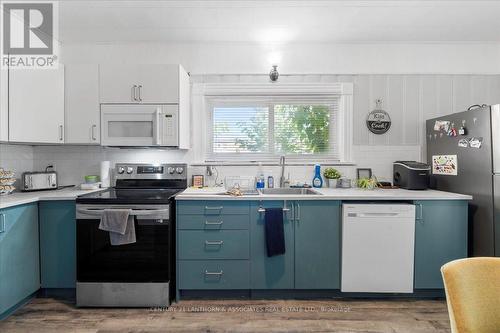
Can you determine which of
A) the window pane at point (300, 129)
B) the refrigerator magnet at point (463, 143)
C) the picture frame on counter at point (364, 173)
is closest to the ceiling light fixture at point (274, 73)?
the window pane at point (300, 129)

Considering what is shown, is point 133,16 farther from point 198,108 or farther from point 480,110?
point 480,110

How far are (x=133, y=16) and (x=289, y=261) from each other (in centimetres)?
254

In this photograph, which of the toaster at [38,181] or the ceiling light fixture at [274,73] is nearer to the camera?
the toaster at [38,181]

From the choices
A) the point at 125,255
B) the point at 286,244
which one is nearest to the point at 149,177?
the point at 125,255

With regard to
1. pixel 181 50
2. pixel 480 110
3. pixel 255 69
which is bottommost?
pixel 480 110

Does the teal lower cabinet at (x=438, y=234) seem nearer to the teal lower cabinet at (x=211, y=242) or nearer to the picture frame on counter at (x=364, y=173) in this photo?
the picture frame on counter at (x=364, y=173)

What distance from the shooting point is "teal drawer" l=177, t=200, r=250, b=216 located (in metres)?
2.48

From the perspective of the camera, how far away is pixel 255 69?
3.17 m

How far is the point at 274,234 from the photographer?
2.44m

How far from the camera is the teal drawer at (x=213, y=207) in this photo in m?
2.48

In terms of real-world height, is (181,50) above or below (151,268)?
above

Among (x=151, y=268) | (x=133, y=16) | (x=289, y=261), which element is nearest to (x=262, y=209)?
(x=289, y=261)

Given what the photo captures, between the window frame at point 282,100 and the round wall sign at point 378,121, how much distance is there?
210 millimetres

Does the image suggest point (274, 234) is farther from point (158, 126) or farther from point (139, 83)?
point (139, 83)
